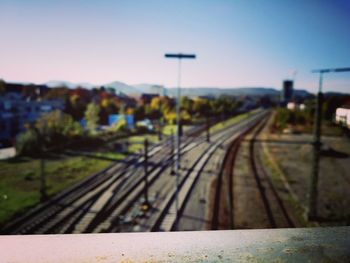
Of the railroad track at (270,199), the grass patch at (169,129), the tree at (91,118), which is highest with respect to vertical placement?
the tree at (91,118)

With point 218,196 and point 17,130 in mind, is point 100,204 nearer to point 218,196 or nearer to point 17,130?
point 218,196

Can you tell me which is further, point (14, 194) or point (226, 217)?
point (14, 194)

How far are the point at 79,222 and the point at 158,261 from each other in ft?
49.4

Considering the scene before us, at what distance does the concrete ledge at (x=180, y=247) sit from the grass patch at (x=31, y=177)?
16201 millimetres

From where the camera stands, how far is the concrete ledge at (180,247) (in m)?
1.03

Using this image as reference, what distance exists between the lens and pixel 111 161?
1067 inches

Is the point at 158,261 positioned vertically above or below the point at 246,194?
above

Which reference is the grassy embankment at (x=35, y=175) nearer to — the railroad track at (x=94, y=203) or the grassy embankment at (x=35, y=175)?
the grassy embankment at (x=35, y=175)

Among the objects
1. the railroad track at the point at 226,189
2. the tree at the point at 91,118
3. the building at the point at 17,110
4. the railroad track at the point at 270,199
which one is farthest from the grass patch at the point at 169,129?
the railroad track at the point at 270,199

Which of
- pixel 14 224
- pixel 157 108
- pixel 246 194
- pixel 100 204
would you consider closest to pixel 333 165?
pixel 246 194

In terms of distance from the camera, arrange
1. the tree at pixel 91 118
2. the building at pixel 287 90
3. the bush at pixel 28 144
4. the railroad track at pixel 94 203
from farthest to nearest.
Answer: the tree at pixel 91 118, the bush at pixel 28 144, the railroad track at pixel 94 203, the building at pixel 287 90

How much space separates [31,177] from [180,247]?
23.6 meters

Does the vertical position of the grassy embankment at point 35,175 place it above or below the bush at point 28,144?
below

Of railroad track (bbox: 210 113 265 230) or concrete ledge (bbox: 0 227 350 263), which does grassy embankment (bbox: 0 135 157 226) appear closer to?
railroad track (bbox: 210 113 265 230)
